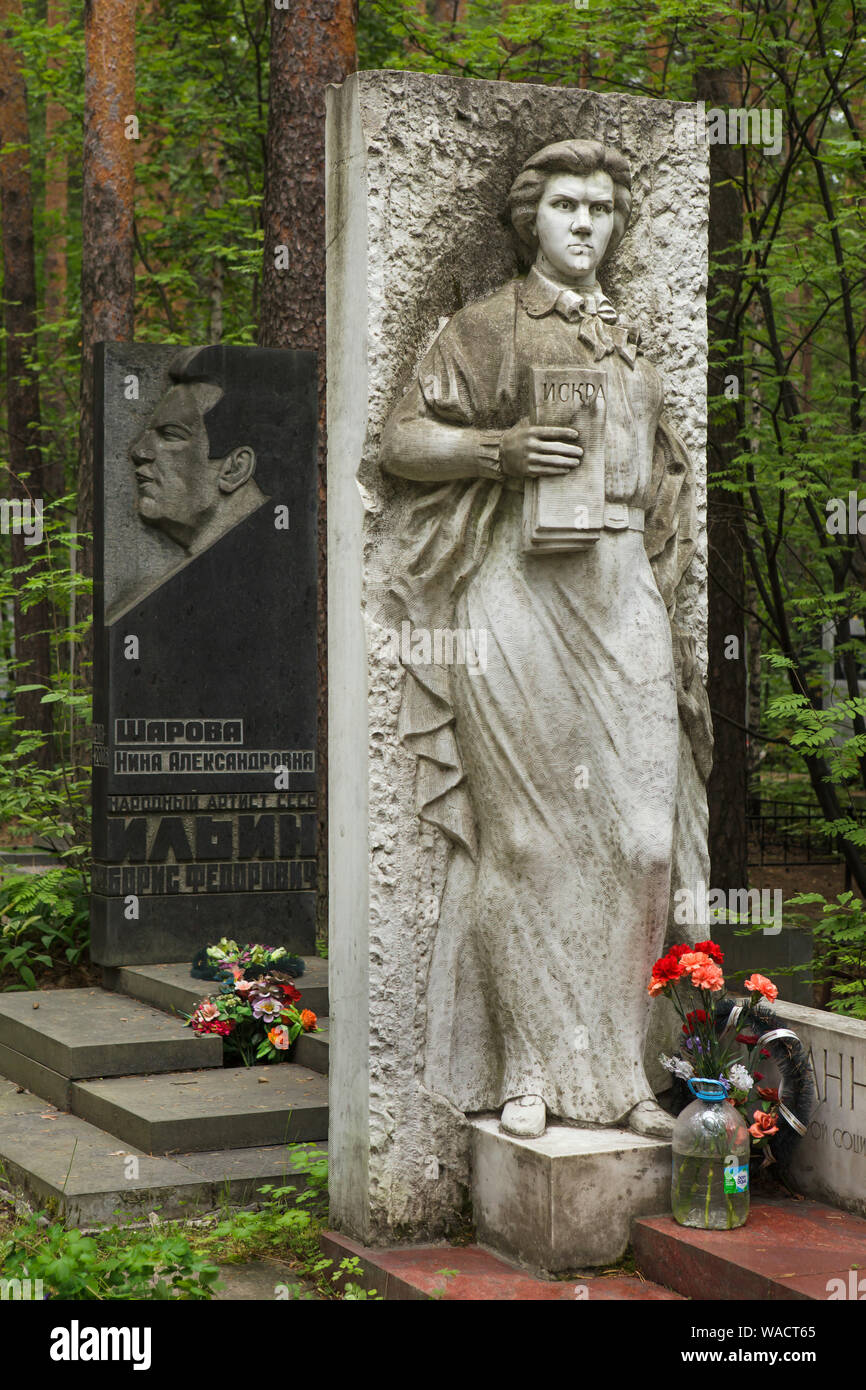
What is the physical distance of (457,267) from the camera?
457 centimetres

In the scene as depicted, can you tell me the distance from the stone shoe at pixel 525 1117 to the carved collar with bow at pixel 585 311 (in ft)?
6.78

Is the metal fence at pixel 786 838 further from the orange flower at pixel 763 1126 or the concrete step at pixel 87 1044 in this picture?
the orange flower at pixel 763 1126

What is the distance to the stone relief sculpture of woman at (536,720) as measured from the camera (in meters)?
4.34

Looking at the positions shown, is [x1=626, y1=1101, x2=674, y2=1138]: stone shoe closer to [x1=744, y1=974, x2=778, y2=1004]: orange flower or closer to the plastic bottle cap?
the plastic bottle cap

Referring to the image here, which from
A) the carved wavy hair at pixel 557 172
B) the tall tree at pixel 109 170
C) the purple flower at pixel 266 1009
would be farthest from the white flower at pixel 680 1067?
the tall tree at pixel 109 170

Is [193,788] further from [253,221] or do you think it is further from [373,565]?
[253,221]

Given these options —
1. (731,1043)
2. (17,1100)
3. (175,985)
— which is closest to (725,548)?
(175,985)

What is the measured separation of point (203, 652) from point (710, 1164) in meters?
4.39

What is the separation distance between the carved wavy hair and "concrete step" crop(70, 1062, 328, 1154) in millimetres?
3140

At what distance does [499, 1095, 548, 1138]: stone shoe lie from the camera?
420 centimetres

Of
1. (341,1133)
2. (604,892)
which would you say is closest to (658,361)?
(604,892)

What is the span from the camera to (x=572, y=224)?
14.8 ft

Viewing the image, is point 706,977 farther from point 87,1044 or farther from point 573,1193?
point 87,1044

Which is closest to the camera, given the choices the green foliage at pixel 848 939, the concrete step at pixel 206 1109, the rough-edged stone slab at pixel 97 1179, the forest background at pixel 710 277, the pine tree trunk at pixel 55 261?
the rough-edged stone slab at pixel 97 1179
